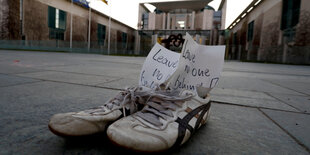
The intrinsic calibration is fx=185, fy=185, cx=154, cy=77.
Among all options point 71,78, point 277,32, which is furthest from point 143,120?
point 277,32

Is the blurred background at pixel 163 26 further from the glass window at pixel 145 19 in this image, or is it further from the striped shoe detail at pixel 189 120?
the striped shoe detail at pixel 189 120

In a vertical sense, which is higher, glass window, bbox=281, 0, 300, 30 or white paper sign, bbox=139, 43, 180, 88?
glass window, bbox=281, 0, 300, 30

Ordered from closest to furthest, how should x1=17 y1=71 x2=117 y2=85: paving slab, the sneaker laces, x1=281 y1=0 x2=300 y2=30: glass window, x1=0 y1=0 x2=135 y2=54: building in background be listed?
the sneaker laces < x1=17 y1=71 x2=117 y2=85: paving slab < x1=281 y1=0 x2=300 y2=30: glass window < x1=0 y1=0 x2=135 y2=54: building in background

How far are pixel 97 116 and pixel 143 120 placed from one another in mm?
179

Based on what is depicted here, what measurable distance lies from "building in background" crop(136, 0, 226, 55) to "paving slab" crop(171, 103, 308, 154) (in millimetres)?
28351

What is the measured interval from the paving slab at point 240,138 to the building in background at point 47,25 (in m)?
19.8

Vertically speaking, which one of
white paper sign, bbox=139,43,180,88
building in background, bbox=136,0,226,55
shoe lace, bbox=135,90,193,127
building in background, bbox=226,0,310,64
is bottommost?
shoe lace, bbox=135,90,193,127

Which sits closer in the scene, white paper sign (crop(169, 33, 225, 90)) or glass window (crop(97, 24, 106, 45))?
white paper sign (crop(169, 33, 225, 90))

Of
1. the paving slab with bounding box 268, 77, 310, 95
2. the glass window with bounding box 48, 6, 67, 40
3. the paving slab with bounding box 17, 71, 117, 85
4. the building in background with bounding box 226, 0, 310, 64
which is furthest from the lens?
the glass window with bounding box 48, 6, 67, 40

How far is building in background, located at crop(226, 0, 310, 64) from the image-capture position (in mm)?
13181

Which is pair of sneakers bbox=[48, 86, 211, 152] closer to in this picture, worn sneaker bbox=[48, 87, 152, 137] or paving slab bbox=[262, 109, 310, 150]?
worn sneaker bbox=[48, 87, 152, 137]

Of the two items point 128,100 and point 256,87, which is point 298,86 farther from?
point 128,100

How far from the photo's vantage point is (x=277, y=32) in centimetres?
1552

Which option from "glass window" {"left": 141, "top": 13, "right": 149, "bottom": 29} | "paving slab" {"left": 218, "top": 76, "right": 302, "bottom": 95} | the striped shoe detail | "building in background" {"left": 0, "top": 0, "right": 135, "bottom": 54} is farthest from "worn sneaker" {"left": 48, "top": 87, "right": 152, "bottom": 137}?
"glass window" {"left": 141, "top": 13, "right": 149, "bottom": 29}
